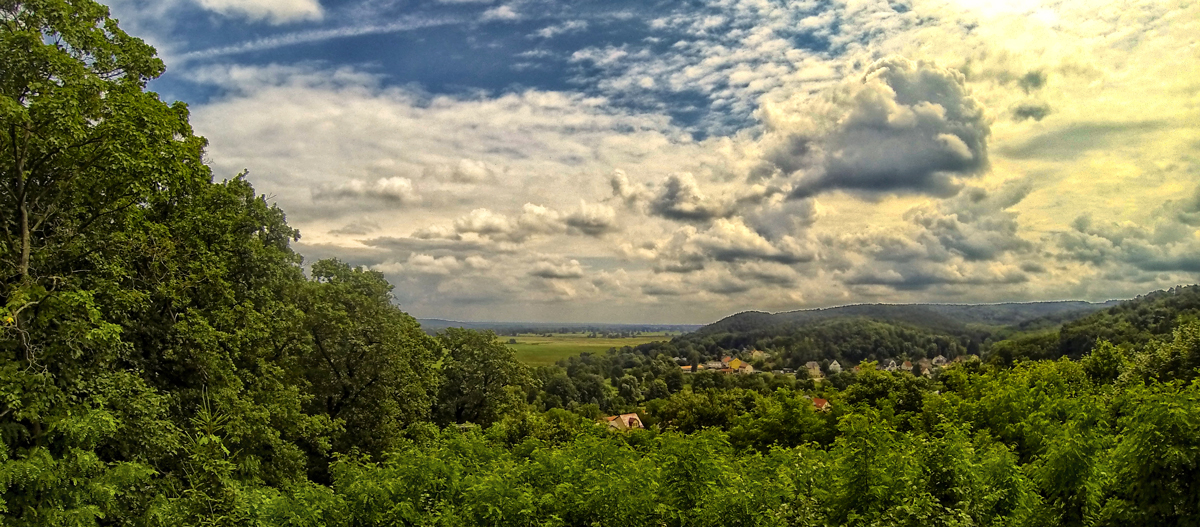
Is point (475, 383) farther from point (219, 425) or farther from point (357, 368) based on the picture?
point (219, 425)

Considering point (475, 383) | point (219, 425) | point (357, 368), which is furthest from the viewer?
point (475, 383)

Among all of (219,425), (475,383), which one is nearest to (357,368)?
(219,425)

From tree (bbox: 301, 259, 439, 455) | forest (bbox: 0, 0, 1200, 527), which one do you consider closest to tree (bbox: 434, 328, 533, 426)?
tree (bbox: 301, 259, 439, 455)

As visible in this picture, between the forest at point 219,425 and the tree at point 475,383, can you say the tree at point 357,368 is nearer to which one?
the forest at point 219,425

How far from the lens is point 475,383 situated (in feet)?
124

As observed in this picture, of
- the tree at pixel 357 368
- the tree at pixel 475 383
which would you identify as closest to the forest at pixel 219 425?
the tree at pixel 357 368

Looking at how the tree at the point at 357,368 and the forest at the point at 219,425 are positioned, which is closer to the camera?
the forest at the point at 219,425

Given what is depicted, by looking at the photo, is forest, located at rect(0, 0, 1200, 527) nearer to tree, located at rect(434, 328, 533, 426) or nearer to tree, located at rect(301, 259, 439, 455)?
tree, located at rect(301, 259, 439, 455)

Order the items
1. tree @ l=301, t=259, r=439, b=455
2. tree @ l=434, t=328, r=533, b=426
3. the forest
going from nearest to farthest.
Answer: the forest
tree @ l=301, t=259, r=439, b=455
tree @ l=434, t=328, r=533, b=426

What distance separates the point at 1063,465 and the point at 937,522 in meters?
2.67

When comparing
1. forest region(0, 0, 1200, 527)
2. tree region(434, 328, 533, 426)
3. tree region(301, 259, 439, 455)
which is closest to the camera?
forest region(0, 0, 1200, 527)

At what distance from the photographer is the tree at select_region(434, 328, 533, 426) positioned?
37250 mm

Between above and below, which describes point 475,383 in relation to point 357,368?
below

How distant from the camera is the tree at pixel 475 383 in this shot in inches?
1467
